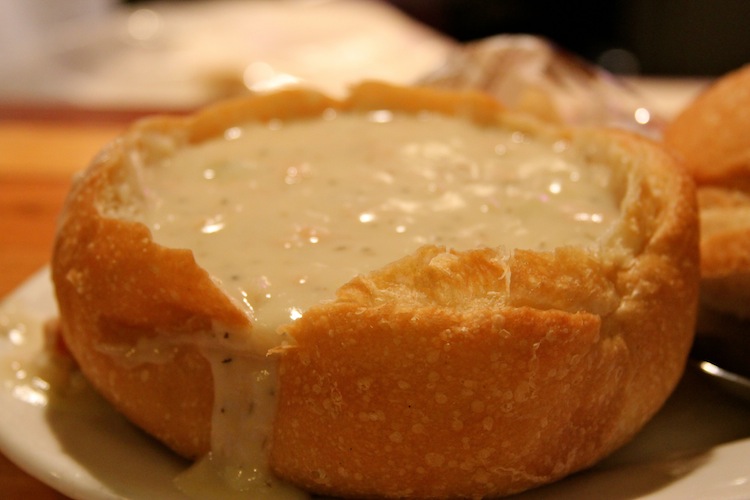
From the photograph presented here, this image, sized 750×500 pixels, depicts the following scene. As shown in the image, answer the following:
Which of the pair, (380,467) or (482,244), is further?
(482,244)

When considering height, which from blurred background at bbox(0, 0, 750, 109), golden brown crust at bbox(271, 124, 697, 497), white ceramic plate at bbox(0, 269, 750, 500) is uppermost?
golden brown crust at bbox(271, 124, 697, 497)

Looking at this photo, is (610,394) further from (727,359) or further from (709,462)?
(727,359)

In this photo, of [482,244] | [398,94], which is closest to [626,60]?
[398,94]

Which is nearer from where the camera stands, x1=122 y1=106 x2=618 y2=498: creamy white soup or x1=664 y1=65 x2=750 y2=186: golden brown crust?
x1=122 y1=106 x2=618 y2=498: creamy white soup

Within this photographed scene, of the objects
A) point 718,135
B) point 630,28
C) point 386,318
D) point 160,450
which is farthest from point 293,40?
point 386,318

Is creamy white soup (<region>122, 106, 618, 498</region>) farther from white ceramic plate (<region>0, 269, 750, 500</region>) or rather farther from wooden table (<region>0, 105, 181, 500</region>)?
wooden table (<region>0, 105, 181, 500</region>)

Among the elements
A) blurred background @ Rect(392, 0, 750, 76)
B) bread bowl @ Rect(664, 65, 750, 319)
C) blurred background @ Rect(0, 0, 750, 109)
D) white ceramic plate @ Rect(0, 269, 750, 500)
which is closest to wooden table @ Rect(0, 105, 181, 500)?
blurred background @ Rect(0, 0, 750, 109)

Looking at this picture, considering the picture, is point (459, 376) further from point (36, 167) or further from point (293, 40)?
point (293, 40)
